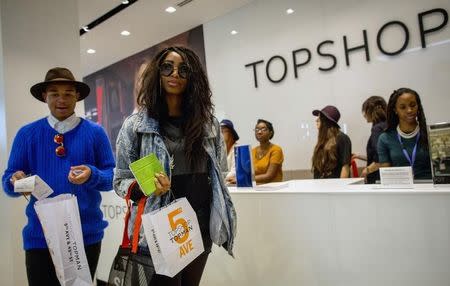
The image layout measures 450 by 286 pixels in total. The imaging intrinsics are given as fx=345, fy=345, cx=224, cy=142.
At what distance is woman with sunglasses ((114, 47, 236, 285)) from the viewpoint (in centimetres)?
126

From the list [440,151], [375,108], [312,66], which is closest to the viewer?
[440,151]

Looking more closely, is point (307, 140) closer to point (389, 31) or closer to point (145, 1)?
point (389, 31)

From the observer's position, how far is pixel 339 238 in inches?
67.2

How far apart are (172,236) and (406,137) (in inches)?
63.1

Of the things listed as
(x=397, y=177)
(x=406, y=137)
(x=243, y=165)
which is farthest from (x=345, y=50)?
(x=397, y=177)

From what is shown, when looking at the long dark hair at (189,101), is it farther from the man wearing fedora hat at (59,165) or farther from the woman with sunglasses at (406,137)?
the woman with sunglasses at (406,137)

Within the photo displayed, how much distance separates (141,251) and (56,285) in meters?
0.61

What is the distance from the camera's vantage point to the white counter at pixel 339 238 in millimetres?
1485

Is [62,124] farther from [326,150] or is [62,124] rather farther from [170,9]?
[170,9]

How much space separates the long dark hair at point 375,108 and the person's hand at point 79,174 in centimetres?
309

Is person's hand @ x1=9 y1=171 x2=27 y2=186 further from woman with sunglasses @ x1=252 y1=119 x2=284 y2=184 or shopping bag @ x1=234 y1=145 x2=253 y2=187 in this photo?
woman with sunglasses @ x1=252 y1=119 x2=284 y2=184

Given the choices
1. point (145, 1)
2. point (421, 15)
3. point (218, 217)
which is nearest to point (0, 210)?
point (218, 217)

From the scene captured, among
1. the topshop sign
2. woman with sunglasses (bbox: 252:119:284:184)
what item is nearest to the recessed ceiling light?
the topshop sign

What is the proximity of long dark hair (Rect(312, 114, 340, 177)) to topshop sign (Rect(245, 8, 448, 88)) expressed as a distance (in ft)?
3.49
